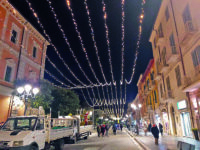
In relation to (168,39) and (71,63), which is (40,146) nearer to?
(71,63)

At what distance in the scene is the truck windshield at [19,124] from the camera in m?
8.42

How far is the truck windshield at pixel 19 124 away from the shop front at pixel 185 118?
12958mm

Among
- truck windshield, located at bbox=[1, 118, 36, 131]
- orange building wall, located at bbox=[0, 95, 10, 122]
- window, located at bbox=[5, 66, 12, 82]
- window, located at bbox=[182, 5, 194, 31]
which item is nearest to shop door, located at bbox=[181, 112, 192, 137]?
window, located at bbox=[182, 5, 194, 31]

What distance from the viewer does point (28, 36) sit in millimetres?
22578

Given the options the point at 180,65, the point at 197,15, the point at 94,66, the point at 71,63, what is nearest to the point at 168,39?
the point at 180,65

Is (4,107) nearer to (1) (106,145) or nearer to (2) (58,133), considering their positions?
(2) (58,133)

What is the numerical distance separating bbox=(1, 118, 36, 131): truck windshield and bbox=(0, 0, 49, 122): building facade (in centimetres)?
956

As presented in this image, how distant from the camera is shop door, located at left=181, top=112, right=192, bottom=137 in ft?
51.1

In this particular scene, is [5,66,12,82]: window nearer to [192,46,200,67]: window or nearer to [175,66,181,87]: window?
[175,66,181,87]: window

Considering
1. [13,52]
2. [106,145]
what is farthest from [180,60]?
[13,52]

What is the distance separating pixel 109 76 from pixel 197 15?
1424 centimetres

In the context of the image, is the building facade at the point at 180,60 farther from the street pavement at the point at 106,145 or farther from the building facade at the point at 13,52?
the building facade at the point at 13,52

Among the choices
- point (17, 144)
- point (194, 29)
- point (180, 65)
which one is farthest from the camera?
point (180, 65)

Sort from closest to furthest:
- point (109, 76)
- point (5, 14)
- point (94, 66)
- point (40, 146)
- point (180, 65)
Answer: point (40, 146) → point (180, 65) → point (5, 14) → point (94, 66) → point (109, 76)
